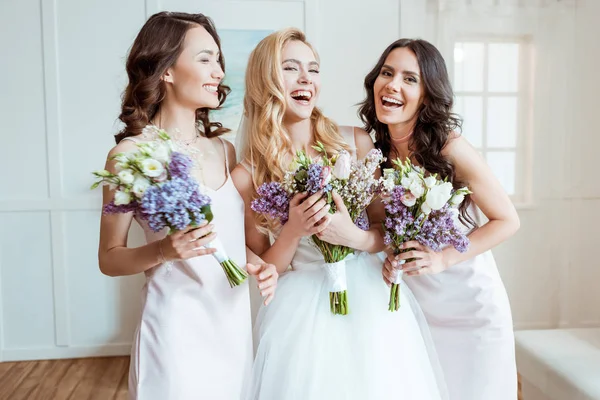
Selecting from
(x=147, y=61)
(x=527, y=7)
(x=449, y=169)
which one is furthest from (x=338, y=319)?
(x=527, y=7)

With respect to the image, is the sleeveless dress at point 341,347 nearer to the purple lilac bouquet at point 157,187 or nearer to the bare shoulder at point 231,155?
the bare shoulder at point 231,155

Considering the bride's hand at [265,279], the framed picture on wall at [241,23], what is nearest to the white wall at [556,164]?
the framed picture on wall at [241,23]

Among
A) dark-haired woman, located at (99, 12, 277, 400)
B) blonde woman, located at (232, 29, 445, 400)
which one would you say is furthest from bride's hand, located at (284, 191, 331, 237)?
dark-haired woman, located at (99, 12, 277, 400)

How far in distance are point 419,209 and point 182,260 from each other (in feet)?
2.68

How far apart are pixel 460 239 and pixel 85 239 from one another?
355 centimetres

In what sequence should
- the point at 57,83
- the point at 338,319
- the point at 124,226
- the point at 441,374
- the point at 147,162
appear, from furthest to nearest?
the point at 57,83 → the point at 441,374 → the point at 338,319 → the point at 124,226 → the point at 147,162

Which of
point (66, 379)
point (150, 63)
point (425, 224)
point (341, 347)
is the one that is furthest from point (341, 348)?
point (66, 379)

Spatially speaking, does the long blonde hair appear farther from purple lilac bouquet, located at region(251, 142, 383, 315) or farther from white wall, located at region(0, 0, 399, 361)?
white wall, located at region(0, 0, 399, 361)

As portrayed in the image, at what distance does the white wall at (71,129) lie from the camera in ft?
13.7

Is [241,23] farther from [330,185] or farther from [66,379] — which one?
[66,379]

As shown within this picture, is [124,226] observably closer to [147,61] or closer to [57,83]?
[147,61]

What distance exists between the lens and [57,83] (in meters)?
4.19

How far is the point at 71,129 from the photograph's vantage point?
424 cm

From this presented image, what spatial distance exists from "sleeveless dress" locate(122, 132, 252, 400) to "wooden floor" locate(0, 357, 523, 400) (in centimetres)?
236
